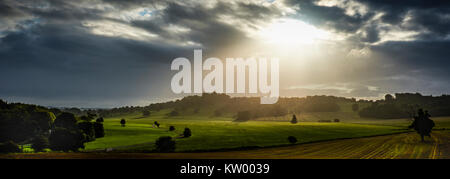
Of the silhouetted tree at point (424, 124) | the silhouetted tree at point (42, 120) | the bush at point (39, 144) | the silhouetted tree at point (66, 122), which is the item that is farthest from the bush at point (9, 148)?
the silhouetted tree at point (424, 124)

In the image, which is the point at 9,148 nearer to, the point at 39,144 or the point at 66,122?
the point at 39,144

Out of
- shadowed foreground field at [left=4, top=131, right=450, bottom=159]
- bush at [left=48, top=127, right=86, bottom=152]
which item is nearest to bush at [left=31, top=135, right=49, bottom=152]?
bush at [left=48, top=127, right=86, bottom=152]

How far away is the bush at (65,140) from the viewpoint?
4794 centimetres

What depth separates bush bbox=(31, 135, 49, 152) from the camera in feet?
153

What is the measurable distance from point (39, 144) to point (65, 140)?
4373mm

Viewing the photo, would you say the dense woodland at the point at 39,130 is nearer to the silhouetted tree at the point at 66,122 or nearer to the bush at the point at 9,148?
the silhouetted tree at the point at 66,122

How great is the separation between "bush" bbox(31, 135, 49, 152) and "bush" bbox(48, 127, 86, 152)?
3.69 feet

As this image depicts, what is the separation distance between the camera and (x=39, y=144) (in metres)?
47.4

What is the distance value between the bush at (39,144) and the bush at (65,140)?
1.12 m

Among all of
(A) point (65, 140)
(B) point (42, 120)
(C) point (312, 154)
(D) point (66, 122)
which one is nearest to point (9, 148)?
(A) point (65, 140)

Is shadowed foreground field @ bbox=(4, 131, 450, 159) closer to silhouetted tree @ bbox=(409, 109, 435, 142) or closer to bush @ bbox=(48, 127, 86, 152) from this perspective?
silhouetted tree @ bbox=(409, 109, 435, 142)
